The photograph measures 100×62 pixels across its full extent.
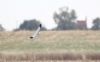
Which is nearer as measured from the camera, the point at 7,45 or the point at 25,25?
the point at 7,45

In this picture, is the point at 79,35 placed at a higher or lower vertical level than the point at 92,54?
lower

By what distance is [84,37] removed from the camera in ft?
123

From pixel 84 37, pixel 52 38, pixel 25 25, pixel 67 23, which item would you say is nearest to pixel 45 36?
pixel 52 38

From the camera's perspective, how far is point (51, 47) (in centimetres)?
2795

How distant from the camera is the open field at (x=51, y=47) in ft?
64.0

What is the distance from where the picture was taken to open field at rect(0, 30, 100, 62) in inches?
768

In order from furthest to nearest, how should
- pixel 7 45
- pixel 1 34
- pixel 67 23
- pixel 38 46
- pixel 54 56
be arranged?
pixel 67 23, pixel 1 34, pixel 7 45, pixel 38 46, pixel 54 56

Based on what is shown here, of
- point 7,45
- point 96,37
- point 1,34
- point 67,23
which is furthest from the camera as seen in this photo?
point 67,23

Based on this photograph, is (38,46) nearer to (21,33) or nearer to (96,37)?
(96,37)

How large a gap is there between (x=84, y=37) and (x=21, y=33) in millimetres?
6675

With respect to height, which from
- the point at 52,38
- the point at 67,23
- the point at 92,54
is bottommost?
the point at 67,23

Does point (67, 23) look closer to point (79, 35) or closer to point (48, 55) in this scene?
point (79, 35)

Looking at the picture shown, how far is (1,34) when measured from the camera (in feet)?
132

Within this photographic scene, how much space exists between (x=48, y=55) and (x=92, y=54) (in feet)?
6.81
